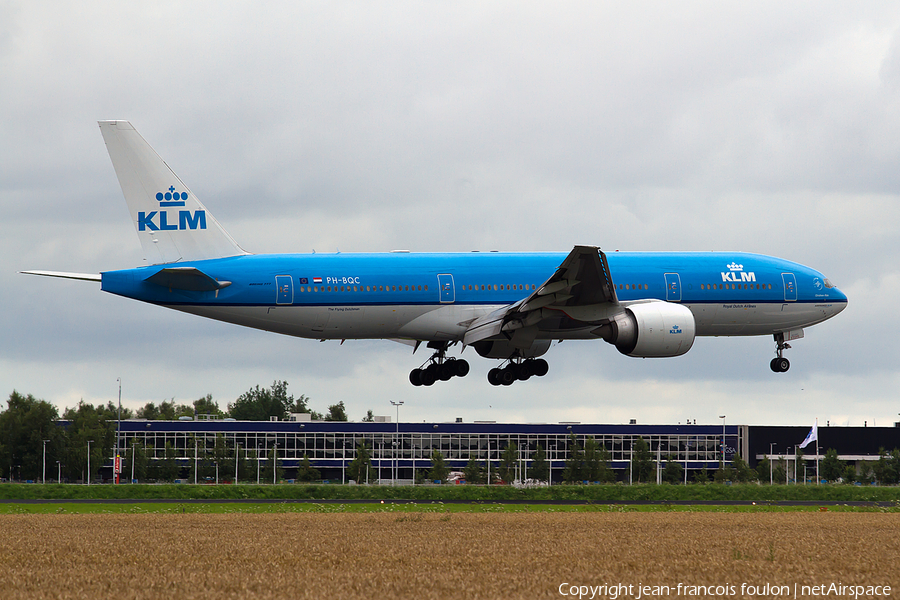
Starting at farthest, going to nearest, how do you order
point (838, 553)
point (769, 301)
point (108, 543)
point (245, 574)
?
point (769, 301)
point (108, 543)
point (838, 553)
point (245, 574)

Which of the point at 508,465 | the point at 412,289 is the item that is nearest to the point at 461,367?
the point at 412,289

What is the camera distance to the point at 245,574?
28.4 meters

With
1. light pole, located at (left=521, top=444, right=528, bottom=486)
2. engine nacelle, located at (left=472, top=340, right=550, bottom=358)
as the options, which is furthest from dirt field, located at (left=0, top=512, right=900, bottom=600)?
light pole, located at (left=521, top=444, right=528, bottom=486)

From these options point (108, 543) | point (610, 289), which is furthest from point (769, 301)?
point (108, 543)

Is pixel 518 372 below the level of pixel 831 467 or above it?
above

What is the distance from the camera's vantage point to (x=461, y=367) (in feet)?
172

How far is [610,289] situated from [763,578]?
59.6 ft

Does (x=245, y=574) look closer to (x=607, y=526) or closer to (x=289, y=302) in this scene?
(x=289, y=302)

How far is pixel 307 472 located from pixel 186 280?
3769 inches

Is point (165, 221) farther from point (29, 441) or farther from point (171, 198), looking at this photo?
point (29, 441)

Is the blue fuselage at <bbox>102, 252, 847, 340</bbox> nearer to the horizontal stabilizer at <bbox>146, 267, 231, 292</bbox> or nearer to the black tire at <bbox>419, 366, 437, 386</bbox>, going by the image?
the horizontal stabilizer at <bbox>146, 267, 231, 292</bbox>

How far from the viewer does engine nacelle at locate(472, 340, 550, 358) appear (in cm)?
5000

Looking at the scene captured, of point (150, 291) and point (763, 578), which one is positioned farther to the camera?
point (150, 291)

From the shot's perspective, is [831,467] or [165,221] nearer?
[165,221]
